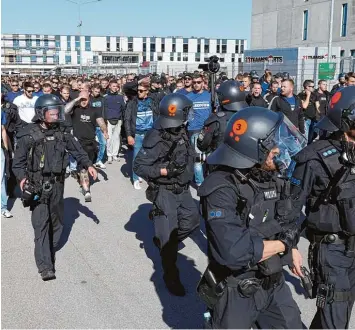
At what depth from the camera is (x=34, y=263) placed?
17.5 feet

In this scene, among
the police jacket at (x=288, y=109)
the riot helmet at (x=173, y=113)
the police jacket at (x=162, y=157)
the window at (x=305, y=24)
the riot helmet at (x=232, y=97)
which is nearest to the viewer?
the police jacket at (x=162, y=157)

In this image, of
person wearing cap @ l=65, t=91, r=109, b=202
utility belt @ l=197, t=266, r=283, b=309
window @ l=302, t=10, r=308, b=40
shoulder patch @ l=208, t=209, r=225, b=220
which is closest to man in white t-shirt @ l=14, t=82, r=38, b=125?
person wearing cap @ l=65, t=91, r=109, b=202

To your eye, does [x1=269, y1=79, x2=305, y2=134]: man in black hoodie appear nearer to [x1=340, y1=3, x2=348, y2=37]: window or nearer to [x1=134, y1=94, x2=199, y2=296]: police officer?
[x1=134, y1=94, x2=199, y2=296]: police officer

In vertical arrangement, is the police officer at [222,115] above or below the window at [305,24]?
below

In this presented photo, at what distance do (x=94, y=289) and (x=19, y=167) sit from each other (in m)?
1.51

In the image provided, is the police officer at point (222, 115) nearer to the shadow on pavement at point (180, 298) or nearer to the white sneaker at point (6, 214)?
the shadow on pavement at point (180, 298)

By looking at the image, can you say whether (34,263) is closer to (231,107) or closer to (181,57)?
(231,107)

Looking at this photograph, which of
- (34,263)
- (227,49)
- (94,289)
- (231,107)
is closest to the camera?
(94,289)

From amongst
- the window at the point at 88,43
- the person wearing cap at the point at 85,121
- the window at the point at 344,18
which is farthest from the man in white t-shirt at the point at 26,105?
the window at the point at 88,43

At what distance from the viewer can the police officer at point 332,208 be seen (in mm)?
3021

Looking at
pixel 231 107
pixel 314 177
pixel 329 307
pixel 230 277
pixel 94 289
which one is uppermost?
pixel 231 107

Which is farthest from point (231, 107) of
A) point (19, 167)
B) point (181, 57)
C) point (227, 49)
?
point (227, 49)

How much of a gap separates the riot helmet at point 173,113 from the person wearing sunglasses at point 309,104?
240 inches

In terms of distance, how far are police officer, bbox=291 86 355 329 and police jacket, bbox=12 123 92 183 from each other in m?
2.70
